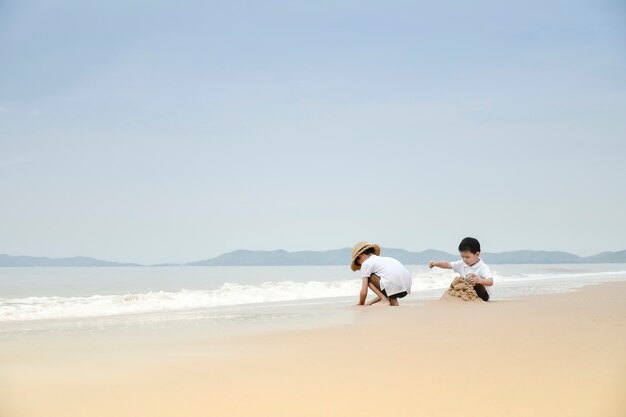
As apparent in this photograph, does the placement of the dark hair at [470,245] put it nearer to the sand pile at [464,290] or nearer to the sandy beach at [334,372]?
the sand pile at [464,290]

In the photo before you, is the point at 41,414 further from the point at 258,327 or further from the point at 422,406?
the point at 258,327

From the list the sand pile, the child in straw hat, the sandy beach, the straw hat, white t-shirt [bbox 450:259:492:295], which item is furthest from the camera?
the straw hat

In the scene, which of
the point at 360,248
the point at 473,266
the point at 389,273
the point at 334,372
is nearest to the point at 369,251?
the point at 360,248

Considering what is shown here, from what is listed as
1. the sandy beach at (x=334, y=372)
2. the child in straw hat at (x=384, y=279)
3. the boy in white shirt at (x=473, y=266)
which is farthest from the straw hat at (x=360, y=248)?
the sandy beach at (x=334, y=372)

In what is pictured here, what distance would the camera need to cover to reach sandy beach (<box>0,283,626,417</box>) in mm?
2547

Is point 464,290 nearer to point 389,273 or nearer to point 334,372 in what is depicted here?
point 389,273

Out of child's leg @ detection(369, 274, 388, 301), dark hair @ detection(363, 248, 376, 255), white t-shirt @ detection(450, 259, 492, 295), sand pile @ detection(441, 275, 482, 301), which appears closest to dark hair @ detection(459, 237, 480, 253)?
white t-shirt @ detection(450, 259, 492, 295)

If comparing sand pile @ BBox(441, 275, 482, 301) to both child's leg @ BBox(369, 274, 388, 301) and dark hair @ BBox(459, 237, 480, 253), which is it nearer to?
dark hair @ BBox(459, 237, 480, 253)

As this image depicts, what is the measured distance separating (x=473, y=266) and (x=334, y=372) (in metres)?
5.69

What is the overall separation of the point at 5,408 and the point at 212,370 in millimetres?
1050

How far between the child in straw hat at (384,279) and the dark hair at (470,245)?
0.86m

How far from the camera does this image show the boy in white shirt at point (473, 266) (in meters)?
8.23

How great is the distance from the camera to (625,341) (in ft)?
12.7

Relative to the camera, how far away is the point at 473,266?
8477 mm
